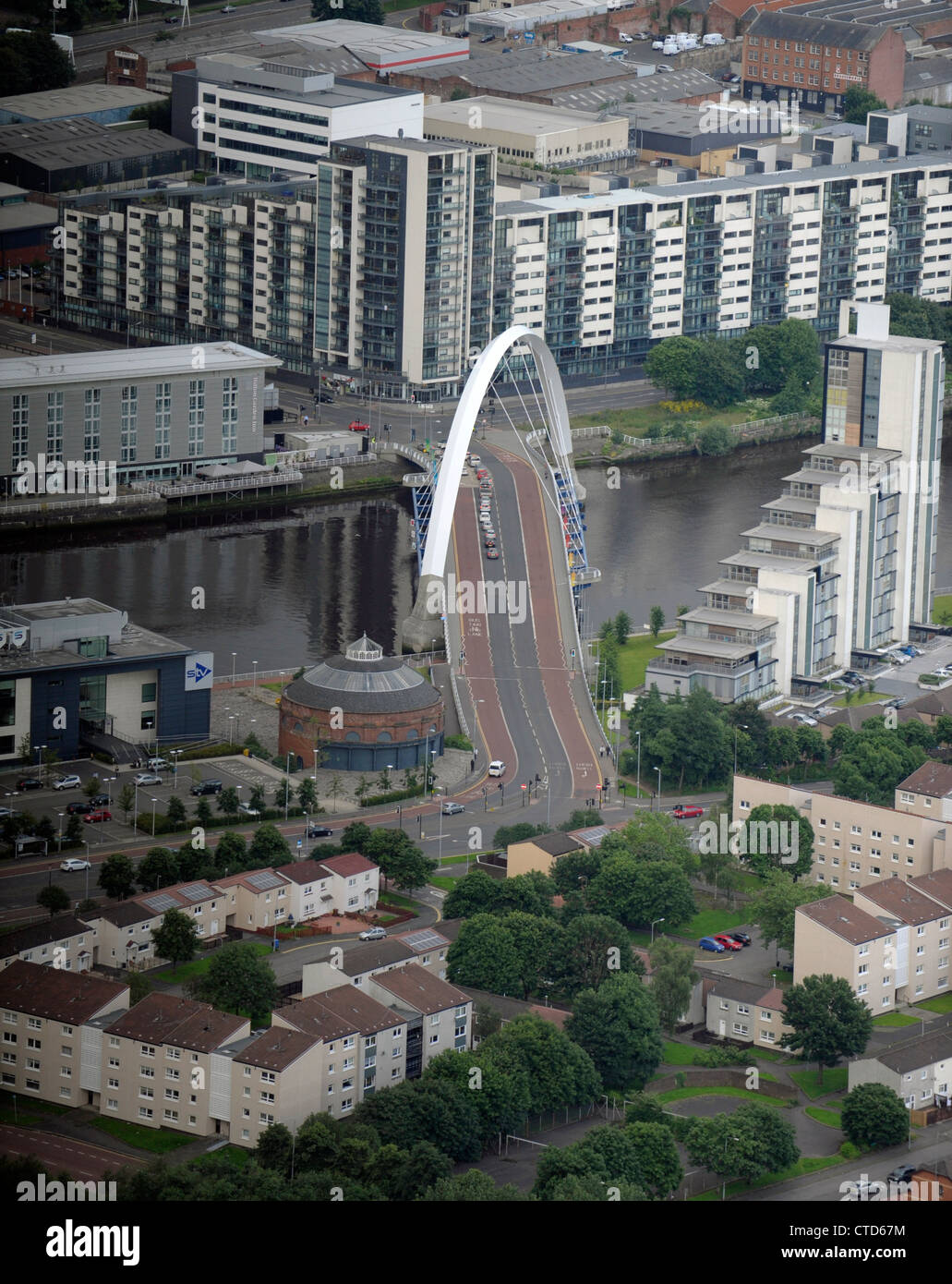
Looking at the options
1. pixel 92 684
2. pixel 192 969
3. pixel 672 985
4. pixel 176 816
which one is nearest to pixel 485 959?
pixel 672 985

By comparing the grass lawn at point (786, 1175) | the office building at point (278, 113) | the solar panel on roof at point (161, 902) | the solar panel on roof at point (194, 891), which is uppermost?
the office building at point (278, 113)

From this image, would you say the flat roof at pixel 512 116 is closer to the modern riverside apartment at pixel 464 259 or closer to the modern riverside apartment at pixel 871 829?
the modern riverside apartment at pixel 464 259

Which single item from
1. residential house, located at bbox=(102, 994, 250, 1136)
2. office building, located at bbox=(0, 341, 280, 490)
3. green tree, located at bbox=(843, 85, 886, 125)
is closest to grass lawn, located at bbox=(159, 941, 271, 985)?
residential house, located at bbox=(102, 994, 250, 1136)

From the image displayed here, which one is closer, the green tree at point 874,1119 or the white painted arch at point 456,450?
the green tree at point 874,1119

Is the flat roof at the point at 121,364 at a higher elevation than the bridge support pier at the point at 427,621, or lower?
higher

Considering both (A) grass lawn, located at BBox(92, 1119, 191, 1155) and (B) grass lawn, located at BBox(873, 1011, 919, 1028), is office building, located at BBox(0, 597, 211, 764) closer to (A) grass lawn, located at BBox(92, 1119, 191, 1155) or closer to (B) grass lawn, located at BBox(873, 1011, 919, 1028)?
(A) grass lawn, located at BBox(92, 1119, 191, 1155)

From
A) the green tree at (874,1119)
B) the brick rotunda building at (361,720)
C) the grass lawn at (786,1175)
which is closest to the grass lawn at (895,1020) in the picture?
the green tree at (874,1119)

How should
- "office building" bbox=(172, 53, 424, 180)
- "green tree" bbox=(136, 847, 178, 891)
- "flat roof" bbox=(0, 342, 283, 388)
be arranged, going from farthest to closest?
"office building" bbox=(172, 53, 424, 180) < "flat roof" bbox=(0, 342, 283, 388) < "green tree" bbox=(136, 847, 178, 891)
